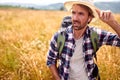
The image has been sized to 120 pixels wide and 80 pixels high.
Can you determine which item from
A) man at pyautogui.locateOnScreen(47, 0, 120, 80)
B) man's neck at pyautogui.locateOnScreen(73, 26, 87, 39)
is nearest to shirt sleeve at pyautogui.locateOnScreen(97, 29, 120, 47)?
man at pyautogui.locateOnScreen(47, 0, 120, 80)

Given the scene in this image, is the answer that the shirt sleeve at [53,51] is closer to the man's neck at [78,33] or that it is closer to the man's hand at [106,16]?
the man's neck at [78,33]

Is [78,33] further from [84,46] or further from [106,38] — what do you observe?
[106,38]

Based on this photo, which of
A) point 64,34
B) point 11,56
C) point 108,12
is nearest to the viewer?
point 108,12

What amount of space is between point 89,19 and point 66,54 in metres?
0.49

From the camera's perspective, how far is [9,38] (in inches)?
285

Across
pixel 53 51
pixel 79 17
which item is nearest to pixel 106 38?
pixel 79 17

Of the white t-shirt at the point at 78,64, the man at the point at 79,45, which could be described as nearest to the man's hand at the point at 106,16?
the man at the point at 79,45

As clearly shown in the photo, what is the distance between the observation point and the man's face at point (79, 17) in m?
3.36

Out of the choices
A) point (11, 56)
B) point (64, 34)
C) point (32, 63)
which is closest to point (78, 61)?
point (64, 34)

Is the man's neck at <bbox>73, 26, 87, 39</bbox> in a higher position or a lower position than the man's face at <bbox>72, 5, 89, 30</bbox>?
lower

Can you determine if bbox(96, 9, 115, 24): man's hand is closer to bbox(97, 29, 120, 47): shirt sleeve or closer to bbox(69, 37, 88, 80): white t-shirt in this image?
bbox(97, 29, 120, 47): shirt sleeve

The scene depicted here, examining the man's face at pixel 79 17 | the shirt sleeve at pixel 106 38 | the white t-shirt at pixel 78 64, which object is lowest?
the white t-shirt at pixel 78 64

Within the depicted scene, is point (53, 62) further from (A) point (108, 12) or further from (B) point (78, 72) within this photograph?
(A) point (108, 12)

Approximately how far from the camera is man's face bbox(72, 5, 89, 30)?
132 inches
